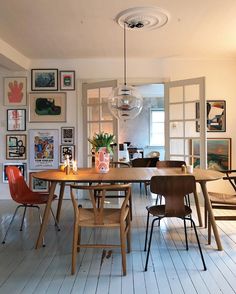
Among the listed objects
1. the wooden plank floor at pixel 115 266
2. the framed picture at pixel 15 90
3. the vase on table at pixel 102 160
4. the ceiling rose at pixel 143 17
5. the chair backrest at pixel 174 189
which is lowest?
the wooden plank floor at pixel 115 266

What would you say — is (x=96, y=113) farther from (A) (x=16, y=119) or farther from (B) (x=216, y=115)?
(B) (x=216, y=115)

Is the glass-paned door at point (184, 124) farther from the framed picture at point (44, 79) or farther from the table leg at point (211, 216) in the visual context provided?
the framed picture at point (44, 79)

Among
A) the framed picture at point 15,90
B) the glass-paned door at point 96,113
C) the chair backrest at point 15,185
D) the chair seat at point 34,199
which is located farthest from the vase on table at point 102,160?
the framed picture at point 15,90

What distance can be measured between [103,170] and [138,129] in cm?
663

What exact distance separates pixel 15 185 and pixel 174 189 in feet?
6.15

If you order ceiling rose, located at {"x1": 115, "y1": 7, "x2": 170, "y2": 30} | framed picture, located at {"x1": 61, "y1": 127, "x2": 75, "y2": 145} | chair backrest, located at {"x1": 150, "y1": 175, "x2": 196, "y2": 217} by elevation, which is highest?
ceiling rose, located at {"x1": 115, "y1": 7, "x2": 170, "y2": 30}

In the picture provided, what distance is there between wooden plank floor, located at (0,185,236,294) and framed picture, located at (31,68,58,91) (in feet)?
9.08

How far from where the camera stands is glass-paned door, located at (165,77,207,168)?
4784mm

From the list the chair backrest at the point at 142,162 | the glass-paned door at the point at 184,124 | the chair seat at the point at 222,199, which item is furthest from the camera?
the chair backrest at the point at 142,162

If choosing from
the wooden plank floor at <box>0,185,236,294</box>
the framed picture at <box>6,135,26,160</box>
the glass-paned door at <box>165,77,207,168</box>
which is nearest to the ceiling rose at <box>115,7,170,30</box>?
the glass-paned door at <box>165,77,207,168</box>

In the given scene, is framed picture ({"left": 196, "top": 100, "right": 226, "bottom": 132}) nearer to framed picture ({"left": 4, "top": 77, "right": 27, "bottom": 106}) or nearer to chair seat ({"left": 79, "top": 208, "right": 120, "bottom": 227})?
chair seat ({"left": 79, "top": 208, "right": 120, "bottom": 227})

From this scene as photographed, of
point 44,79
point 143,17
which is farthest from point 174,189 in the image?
point 44,79

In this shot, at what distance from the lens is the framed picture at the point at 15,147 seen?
5332mm

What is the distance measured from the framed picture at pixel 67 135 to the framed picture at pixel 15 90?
35.7 inches
